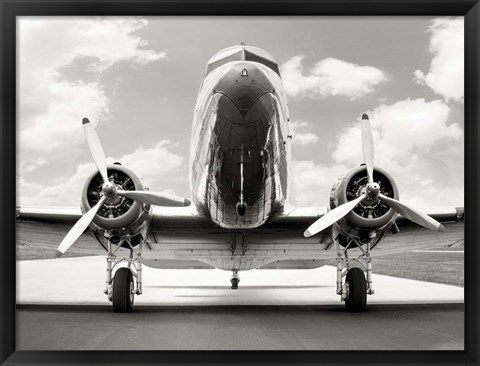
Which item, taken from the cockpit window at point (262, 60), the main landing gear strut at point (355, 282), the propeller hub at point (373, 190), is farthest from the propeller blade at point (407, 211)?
the cockpit window at point (262, 60)

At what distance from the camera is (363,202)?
11.6 metres

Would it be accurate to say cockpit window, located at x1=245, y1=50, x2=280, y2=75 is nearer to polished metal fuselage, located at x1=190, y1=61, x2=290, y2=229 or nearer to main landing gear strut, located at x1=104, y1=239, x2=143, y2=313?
polished metal fuselage, located at x1=190, y1=61, x2=290, y2=229

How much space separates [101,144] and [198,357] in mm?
6376

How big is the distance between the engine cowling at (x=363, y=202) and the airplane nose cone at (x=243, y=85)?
380 centimetres

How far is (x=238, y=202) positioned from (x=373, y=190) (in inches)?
98.9

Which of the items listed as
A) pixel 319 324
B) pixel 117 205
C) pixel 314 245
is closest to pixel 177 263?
pixel 314 245

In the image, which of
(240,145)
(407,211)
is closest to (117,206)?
(240,145)

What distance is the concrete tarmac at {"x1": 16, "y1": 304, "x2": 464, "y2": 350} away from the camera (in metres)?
7.82

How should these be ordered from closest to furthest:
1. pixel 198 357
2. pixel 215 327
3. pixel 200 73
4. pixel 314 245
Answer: pixel 198 357 < pixel 215 327 < pixel 200 73 < pixel 314 245

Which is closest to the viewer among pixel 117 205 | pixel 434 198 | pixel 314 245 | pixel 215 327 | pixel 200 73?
pixel 434 198

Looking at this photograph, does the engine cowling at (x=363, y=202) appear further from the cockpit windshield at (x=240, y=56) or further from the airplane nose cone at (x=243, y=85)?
the airplane nose cone at (x=243, y=85)

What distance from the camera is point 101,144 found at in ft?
39.3

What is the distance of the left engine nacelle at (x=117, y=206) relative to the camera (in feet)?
A: 38.2
